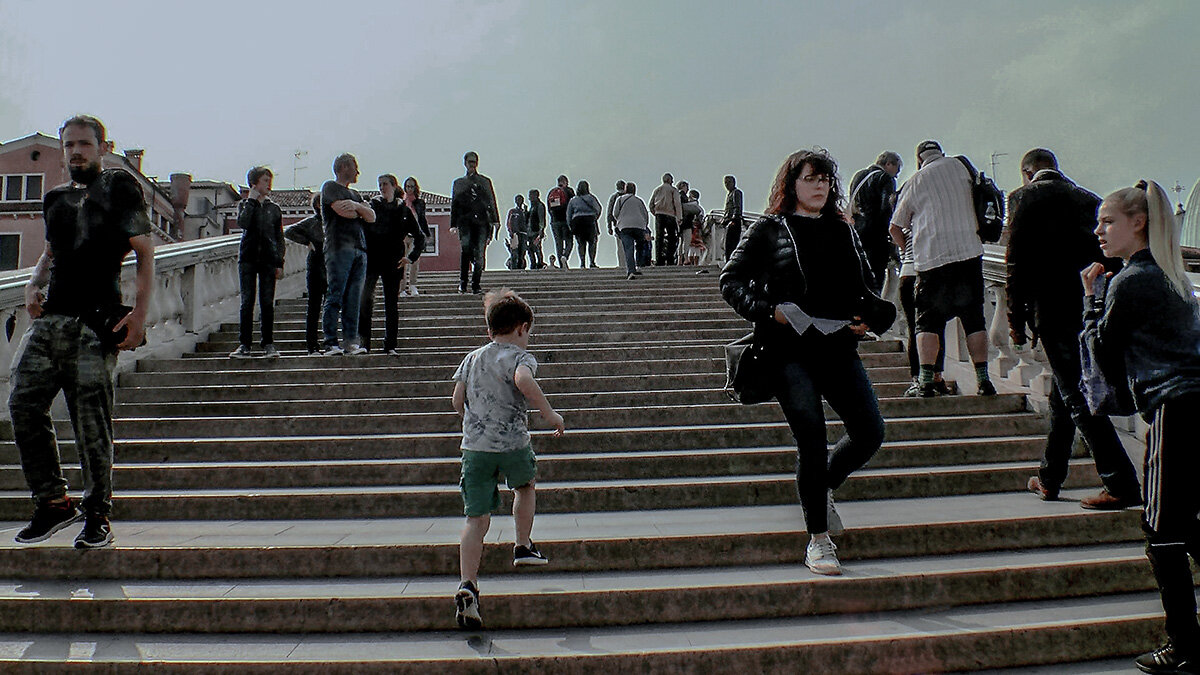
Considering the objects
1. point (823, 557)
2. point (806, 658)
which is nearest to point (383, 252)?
point (823, 557)

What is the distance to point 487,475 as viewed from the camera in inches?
130

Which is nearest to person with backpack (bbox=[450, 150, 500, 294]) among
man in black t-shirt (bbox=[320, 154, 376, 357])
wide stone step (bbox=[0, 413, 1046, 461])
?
man in black t-shirt (bbox=[320, 154, 376, 357])

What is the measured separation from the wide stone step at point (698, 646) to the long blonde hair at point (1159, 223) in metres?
1.28

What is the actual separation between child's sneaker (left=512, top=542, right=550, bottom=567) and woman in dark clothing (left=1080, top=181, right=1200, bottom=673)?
2.22 meters

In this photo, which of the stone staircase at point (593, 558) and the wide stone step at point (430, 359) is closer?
the stone staircase at point (593, 558)

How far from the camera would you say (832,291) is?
3.46m

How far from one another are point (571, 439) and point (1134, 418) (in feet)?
11.0

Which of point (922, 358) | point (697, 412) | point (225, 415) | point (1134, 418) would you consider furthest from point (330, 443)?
point (1134, 418)

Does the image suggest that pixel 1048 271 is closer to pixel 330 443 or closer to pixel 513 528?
pixel 513 528

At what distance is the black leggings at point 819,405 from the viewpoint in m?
3.39

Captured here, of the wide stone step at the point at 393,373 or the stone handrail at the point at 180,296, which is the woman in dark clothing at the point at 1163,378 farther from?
the stone handrail at the point at 180,296

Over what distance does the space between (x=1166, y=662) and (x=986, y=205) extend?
3.67 meters

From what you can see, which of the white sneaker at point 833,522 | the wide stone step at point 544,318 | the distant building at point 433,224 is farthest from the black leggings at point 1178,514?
the distant building at point 433,224

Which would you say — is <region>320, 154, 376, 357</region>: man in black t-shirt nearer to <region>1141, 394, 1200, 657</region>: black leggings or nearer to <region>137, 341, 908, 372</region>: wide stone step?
<region>137, 341, 908, 372</region>: wide stone step
